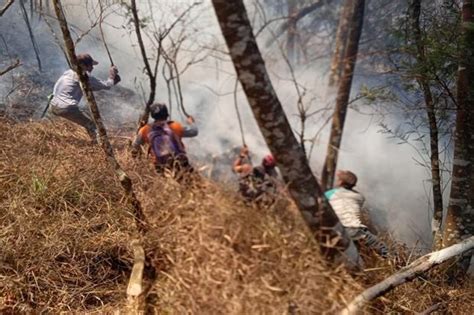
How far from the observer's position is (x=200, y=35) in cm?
832

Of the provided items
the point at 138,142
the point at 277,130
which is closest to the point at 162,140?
the point at 138,142

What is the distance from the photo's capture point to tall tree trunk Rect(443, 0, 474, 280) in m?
4.34

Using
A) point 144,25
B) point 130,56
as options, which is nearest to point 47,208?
point 144,25

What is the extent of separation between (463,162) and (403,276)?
2.07 meters

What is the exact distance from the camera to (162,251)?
120 inches

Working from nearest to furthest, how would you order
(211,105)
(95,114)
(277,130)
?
(277,130)
(95,114)
(211,105)

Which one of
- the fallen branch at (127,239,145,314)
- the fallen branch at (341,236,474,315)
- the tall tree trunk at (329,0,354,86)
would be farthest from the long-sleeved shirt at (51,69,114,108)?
the tall tree trunk at (329,0,354,86)

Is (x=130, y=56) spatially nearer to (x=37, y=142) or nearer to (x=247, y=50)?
(x=37, y=142)

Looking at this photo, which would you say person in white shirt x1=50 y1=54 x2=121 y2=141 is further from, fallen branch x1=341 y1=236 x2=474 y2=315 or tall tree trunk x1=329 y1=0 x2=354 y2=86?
tall tree trunk x1=329 y1=0 x2=354 y2=86

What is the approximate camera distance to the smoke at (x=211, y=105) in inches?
319

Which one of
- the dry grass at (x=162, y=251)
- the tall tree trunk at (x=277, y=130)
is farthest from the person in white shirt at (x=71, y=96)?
the tall tree trunk at (x=277, y=130)

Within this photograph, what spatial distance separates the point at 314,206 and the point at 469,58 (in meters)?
2.59

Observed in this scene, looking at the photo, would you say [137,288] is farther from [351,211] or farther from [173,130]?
[351,211]

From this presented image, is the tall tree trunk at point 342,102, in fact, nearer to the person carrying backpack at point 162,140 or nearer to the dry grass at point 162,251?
the dry grass at point 162,251
